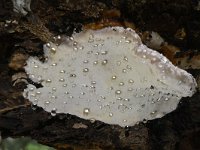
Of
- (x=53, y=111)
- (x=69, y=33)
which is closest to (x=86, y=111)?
(x=53, y=111)

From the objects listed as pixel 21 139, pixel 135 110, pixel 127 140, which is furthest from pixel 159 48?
pixel 21 139

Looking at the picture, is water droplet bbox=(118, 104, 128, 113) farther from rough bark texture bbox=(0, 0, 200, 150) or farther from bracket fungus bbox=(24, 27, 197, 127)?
rough bark texture bbox=(0, 0, 200, 150)

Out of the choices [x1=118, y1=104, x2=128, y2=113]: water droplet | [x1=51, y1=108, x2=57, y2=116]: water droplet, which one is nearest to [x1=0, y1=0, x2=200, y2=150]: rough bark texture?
[x1=51, y1=108, x2=57, y2=116]: water droplet

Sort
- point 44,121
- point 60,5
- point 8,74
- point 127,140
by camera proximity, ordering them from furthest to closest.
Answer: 1. point 127,140
2. point 44,121
3. point 8,74
4. point 60,5

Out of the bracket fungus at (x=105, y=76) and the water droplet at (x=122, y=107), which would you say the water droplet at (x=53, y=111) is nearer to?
the bracket fungus at (x=105, y=76)

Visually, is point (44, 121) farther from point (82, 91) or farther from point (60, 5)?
point (60, 5)

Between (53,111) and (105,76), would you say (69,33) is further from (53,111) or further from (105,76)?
(53,111)

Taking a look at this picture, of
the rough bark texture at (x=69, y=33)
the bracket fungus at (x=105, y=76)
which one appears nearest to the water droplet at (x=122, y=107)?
the bracket fungus at (x=105, y=76)
